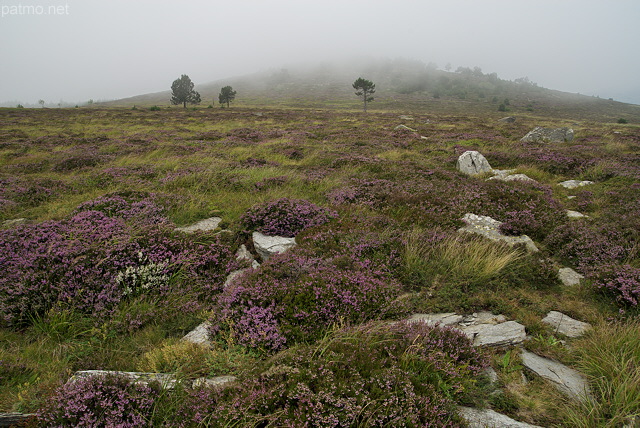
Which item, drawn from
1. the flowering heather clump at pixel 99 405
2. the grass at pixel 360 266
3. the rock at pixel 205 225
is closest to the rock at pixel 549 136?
the grass at pixel 360 266

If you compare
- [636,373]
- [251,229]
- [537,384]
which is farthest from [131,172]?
[636,373]

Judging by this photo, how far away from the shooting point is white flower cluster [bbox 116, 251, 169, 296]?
16.1 feet

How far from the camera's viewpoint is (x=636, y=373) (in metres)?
2.95

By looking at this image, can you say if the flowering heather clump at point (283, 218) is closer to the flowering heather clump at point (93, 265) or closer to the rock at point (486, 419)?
the flowering heather clump at point (93, 265)

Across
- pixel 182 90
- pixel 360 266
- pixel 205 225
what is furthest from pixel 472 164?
pixel 182 90

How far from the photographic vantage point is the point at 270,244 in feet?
20.5

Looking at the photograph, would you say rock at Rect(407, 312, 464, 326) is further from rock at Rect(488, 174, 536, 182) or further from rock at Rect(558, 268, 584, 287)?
rock at Rect(488, 174, 536, 182)

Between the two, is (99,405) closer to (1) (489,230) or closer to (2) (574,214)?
(1) (489,230)

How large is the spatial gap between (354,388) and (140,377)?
2.29 metres

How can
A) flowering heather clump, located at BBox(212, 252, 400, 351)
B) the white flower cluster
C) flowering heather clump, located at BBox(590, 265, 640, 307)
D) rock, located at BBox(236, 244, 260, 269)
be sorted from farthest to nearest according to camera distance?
rock, located at BBox(236, 244, 260, 269) < the white flower cluster < flowering heather clump, located at BBox(590, 265, 640, 307) < flowering heather clump, located at BBox(212, 252, 400, 351)

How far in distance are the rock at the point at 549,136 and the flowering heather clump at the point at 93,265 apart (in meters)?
26.1

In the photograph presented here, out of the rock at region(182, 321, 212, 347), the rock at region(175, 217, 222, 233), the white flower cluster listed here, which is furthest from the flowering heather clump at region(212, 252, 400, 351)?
the rock at region(175, 217, 222, 233)

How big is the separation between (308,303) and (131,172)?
32.7 ft

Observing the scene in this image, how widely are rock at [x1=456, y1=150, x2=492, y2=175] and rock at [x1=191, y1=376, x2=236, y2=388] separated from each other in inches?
531
